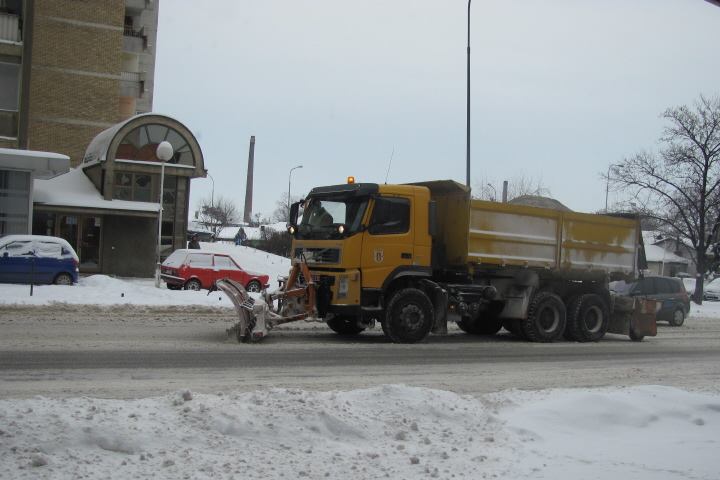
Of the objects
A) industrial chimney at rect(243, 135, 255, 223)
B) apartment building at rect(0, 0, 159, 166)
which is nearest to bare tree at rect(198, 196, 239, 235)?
industrial chimney at rect(243, 135, 255, 223)

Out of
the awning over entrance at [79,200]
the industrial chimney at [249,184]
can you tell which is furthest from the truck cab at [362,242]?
the industrial chimney at [249,184]

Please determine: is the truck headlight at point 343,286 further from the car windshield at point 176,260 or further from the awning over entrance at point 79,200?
the awning over entrance at point 79,200

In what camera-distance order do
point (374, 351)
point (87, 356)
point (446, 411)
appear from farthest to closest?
point (374, 351) → point (87, 356) → point (446, 411)

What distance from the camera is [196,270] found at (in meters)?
27.2

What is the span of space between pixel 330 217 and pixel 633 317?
825 cm

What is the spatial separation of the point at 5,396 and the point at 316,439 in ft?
11.7

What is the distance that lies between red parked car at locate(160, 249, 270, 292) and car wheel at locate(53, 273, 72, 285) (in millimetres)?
3941

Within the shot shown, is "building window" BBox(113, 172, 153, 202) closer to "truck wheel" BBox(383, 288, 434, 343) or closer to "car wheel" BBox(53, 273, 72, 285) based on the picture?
"car wheel" BBox(53, 273, 72, 285)

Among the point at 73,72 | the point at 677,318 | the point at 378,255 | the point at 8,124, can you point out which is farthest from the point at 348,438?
the point at 73,72

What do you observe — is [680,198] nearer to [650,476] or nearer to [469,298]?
[469,298]

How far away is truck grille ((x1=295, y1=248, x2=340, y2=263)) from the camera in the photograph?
44.4 feet

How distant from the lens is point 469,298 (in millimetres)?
15070

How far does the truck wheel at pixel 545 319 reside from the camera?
16094 mm

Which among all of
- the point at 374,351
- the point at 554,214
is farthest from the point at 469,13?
the point at 374,351
